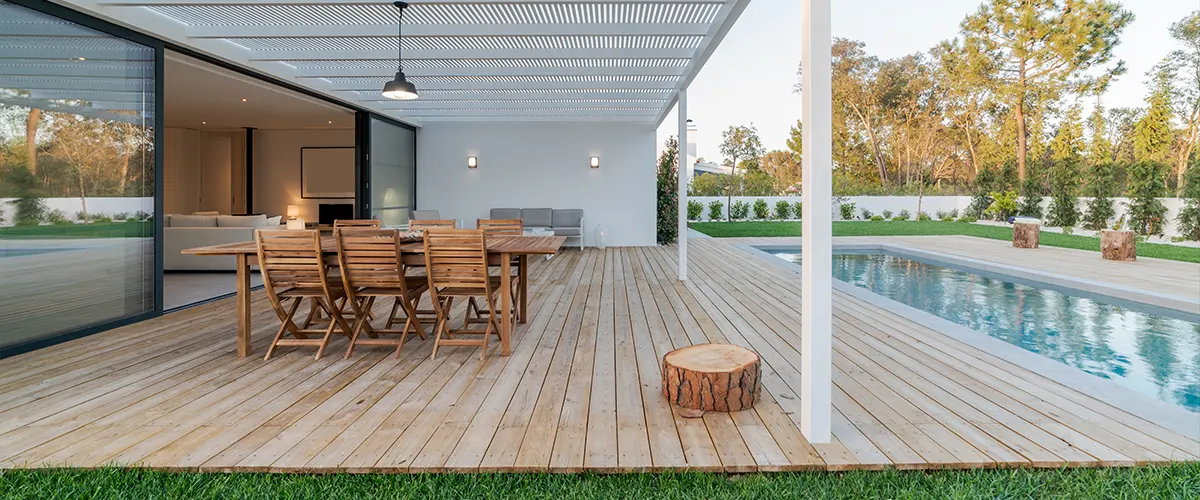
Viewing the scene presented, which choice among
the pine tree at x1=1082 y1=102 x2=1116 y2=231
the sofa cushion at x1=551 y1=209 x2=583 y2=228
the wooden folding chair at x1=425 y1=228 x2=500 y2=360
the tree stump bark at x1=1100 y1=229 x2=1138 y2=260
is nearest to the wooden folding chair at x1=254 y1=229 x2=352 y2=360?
the wooden folding chair at x1=425 y1=228 x2=500 y2=360

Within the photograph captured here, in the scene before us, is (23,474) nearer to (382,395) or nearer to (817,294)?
(382,395)

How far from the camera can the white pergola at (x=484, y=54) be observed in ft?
7.46

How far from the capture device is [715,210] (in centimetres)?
1716

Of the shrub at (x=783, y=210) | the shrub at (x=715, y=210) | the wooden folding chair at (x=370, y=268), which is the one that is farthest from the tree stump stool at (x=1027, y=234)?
the wooden folding chair at (x=370, y=268)

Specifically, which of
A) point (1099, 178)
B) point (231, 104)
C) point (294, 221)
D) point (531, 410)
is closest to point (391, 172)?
point (294, 221)

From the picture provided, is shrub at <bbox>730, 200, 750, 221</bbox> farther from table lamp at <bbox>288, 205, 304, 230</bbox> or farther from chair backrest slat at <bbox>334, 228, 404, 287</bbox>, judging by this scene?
chair backrest slat at <bbox>334, 228, 404, 287</bbox>

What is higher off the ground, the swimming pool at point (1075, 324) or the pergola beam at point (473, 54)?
the pergola beam at point (473, 54)

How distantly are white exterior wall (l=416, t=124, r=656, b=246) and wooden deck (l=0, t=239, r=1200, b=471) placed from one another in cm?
733

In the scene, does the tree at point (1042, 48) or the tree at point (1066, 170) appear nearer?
the tree at point (1066, 170)

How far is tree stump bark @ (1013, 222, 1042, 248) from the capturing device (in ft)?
33.3

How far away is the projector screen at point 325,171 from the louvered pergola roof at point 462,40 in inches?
181

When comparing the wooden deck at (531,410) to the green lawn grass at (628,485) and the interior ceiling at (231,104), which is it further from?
the interior ceiling at (231,104)

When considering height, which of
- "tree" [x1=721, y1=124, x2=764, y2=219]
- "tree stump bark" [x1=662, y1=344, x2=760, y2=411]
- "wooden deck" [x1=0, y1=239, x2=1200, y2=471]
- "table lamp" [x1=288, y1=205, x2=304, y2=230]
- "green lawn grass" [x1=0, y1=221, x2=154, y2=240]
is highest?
"tree" [x1=721, y1=124, x2=764, y2=219]

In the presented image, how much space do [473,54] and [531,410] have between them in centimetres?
457
